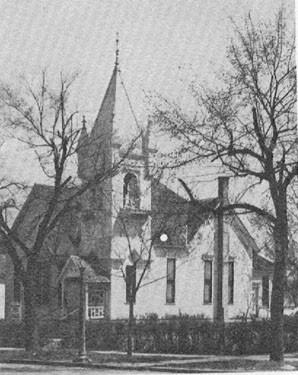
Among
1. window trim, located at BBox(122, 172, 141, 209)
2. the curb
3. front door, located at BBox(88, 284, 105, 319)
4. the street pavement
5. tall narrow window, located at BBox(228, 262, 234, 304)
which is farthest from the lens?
tall narrow window, located at BBox(228, 262, 234, 304)

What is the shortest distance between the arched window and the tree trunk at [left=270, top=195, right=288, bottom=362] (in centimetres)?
122

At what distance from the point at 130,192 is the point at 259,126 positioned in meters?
1.32

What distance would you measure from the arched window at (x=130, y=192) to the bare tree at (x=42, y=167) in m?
0.13

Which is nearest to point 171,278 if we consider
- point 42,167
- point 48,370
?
point 48,370

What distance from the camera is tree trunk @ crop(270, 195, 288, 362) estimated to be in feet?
28.4

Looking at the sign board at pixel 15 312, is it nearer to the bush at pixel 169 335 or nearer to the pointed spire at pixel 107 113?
the bush at pixel 169 335

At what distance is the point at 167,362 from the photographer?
27.8 ft

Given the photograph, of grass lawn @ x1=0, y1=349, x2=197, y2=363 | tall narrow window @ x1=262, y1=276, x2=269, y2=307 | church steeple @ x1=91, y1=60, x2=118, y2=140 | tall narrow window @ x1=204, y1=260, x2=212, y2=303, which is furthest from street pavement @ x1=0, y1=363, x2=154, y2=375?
church steeple @ x1=91, y1=60, x2=118, y2=140

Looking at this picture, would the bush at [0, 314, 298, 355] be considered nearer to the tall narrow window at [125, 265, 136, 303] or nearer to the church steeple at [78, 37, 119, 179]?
the tall narrow window at [125, 265, 136, 303]

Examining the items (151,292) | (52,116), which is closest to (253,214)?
(151,292)

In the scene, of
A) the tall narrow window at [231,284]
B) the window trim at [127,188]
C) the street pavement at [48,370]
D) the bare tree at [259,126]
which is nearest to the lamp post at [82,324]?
the street pavement at [48,370]

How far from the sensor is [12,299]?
8492mm

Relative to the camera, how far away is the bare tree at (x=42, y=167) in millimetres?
8172

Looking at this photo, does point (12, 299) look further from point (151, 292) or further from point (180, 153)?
point (180, 153)
